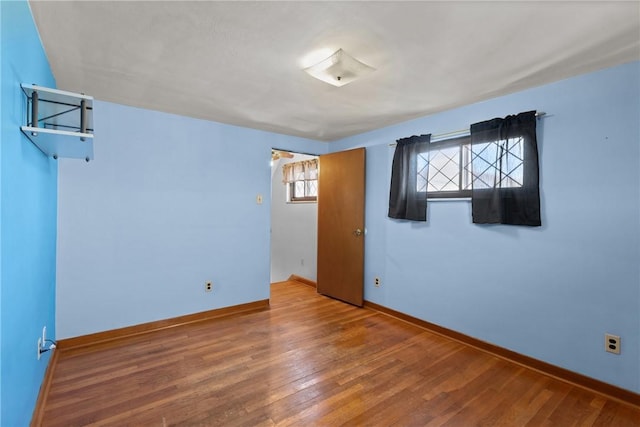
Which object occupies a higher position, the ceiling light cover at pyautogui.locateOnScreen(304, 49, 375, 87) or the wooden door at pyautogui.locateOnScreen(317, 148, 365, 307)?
the ceiling light cover at pyautogui.locateOnScreen(304, 49, 375, 87)

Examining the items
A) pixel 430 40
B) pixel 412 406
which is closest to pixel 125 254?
pixel 412 406

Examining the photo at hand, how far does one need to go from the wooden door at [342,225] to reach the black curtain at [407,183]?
480 mm

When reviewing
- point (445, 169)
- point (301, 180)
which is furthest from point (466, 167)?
point (301, 180)

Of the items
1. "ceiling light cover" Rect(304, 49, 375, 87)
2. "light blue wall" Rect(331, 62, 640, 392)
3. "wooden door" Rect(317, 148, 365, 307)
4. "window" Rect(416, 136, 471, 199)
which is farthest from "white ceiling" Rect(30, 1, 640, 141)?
"wooden door" Rect(317, 148, 365, 307)

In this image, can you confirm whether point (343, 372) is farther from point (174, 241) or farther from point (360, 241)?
point (174, 241)

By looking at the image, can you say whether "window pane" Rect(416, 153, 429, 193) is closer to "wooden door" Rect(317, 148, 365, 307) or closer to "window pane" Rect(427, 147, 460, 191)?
"window pane" Rect(427, 147, 460, 191)

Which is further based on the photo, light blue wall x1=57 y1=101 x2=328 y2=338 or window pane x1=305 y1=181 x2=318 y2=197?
window pane x1=305 y1=181 x2=318 y2=197

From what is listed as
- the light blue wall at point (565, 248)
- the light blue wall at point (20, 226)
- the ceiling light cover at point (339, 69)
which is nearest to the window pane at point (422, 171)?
the light blue wall at point (565, 248)

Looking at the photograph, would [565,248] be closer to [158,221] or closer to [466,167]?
[466,167]

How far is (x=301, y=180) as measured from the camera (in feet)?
16.6

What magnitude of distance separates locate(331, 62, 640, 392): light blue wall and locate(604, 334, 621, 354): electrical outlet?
30 mm

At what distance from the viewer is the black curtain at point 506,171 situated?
7.78 feet

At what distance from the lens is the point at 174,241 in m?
3.13

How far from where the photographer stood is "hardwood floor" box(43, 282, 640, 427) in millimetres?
1803
